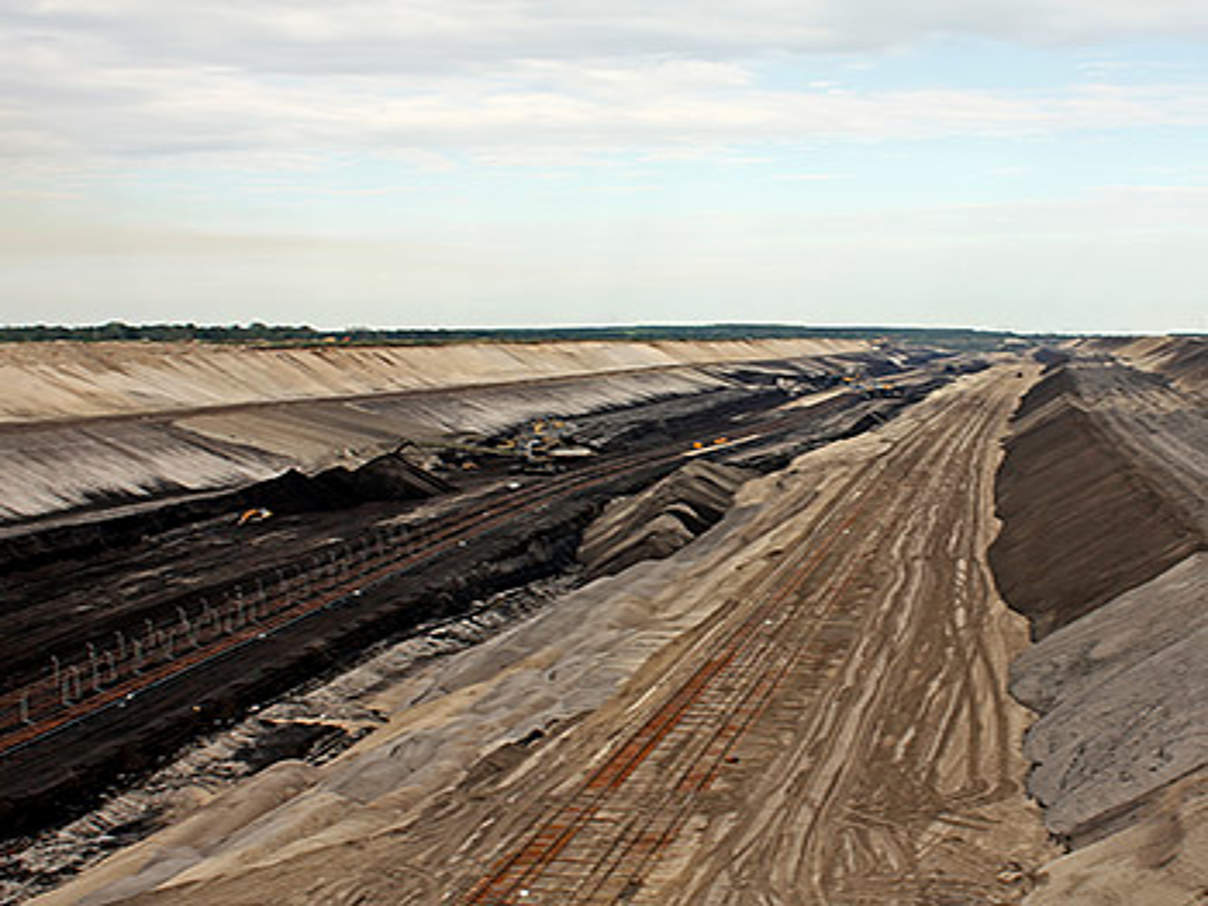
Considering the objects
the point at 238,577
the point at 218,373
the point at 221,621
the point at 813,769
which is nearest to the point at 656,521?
the point at 238,577

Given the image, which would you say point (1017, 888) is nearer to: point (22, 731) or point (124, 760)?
point (124, 760)

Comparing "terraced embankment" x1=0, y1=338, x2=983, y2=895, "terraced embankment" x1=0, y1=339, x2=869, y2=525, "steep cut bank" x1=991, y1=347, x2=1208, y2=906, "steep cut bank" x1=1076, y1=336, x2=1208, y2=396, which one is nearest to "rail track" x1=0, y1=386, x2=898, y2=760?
"terraced embankment" x1=0, y1=338, x2=983, y2=895

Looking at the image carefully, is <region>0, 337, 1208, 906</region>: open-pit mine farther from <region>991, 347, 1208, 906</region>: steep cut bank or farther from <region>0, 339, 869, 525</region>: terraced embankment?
<region>0, 339, 869, 525</region>: terraced embankment

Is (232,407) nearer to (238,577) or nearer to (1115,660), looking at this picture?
(238,577)

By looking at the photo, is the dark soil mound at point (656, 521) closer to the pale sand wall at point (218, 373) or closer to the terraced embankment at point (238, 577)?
the terraced embankment at point (238, 577)

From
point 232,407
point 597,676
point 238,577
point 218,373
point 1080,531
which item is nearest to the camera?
point 597,676

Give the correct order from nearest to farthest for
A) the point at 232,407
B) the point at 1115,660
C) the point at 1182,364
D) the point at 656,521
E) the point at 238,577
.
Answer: the point at 1115,660 < the point at 238,577 < the point at 656,521 < the point at 232,407 < the point at 1182,364

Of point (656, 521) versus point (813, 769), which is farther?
point (656, 521)

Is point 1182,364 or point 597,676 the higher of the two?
point 1182,364
